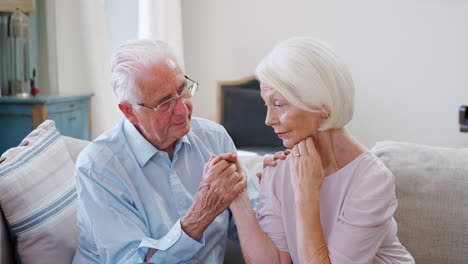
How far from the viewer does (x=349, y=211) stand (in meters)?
1.31

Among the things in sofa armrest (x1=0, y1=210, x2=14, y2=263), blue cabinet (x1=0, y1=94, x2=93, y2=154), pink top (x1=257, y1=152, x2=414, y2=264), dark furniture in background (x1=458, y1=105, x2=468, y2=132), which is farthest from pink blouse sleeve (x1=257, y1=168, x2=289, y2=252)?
dark furniture in background (x1=458, y1=105, x2=468, y2=132)

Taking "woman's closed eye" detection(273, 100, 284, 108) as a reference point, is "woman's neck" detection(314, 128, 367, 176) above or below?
below

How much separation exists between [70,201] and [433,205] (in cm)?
118

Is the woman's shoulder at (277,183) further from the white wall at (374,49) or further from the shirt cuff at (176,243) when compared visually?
the white wall at (374,49)

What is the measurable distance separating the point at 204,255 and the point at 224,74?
3.41 m

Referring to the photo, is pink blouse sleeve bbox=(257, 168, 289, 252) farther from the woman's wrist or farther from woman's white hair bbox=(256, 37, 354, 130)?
woman's white hair bbox=(256, 37, 354, 130)

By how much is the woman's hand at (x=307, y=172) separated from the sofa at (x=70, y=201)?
0.58 meters

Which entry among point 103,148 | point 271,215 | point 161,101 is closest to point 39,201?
point 103,148

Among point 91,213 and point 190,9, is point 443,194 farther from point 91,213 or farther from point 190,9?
point 190,9

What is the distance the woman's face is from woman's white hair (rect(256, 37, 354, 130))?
0.9 inches

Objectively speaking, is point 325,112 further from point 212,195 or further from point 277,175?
point 212,195

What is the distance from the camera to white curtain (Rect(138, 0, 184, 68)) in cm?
393

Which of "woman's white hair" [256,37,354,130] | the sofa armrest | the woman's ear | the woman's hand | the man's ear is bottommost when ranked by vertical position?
the sofa armrest

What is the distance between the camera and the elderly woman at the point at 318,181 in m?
1.27
